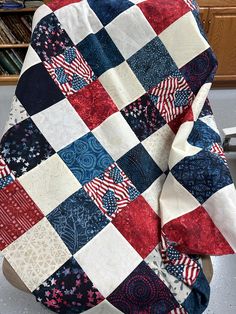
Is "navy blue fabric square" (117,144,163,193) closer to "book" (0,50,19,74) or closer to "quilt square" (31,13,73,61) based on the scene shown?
"quilt square" (31,13,73,61)

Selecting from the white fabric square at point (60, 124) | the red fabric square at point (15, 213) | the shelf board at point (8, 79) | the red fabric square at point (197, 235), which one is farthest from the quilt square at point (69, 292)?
the shelf board at point (8, 79)

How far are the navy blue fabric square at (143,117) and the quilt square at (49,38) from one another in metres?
0.30

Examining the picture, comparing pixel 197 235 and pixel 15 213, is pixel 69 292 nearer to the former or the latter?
pixel 15 213

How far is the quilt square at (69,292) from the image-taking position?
91 cm

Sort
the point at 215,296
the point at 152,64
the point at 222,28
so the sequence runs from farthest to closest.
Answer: the point at 222,28 → the point at 215,296 → the point at 152,64

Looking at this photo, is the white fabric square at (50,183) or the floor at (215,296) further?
the floor at (215,296)

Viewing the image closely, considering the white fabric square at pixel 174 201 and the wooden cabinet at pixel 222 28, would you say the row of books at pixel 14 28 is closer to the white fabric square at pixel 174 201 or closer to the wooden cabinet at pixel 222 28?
the wooden cabinet at pixel 222 28

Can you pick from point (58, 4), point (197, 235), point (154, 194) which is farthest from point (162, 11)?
point (197, 235)

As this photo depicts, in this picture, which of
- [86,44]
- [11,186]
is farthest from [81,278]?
[86,44]

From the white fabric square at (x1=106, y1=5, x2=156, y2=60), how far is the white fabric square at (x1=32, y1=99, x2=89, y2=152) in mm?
273

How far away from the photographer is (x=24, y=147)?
1.02 metres

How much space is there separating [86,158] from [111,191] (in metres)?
0.13

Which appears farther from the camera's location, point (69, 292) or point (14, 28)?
point (14, 28)

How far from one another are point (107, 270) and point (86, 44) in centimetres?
72
